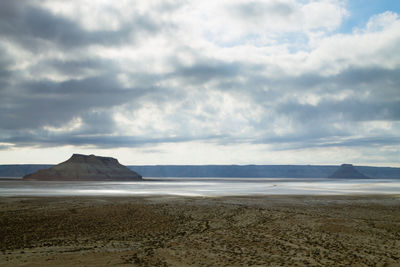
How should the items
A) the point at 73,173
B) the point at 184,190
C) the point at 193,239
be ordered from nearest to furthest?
the point at 193,239
the point at 184,190
the point at 73,173

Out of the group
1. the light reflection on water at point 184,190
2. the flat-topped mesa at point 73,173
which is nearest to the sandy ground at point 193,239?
the light reflection on water at point 184,190

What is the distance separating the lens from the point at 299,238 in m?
15.9

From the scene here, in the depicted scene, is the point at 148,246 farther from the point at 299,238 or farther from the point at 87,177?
the point at 87,177

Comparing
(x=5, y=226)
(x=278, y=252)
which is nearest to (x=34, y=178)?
(x=5, y=226)

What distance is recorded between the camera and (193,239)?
51.6 ft

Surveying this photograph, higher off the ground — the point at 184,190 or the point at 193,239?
the point at 193,239

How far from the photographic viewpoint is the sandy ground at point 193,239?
12148 millimetres

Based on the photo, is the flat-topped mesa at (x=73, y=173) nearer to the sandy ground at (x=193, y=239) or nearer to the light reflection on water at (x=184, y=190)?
the light reflection on water at (x=184, y=190)

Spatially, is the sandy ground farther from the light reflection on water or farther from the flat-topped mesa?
the flat-topped mesa

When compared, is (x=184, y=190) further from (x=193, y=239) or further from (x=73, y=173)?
(x=73, y=173)

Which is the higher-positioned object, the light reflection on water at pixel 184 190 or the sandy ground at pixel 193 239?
the sandy ground at pixel 193 239

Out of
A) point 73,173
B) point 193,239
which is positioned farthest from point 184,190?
point 73,173

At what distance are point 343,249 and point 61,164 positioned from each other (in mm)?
202337

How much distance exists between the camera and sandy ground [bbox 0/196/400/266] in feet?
39.9
